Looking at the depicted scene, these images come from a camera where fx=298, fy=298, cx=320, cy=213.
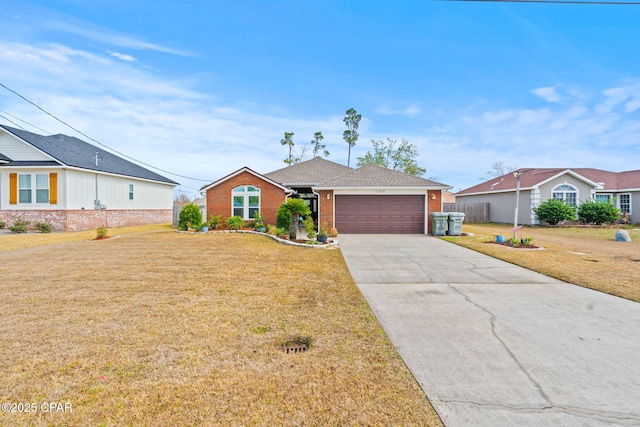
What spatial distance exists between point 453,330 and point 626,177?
102 ft

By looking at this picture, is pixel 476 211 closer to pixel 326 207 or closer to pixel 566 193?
pixel 566 193

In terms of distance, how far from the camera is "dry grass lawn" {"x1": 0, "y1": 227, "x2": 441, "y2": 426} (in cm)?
231

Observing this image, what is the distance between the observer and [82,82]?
15.2m

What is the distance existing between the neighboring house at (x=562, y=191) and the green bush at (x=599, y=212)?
1245 mm

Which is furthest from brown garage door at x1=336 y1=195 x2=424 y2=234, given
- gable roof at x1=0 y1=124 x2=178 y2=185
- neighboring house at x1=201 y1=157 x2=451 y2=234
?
gable roof at x1=0 y1=124 x2=178 y2=185

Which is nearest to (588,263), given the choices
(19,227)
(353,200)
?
(353,200)

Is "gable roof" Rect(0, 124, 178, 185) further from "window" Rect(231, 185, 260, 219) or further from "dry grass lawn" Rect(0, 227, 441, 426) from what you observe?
"dry grass lawn" Rect(0, 227, 441, 426)

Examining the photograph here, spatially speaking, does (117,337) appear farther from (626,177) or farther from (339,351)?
(626,177)

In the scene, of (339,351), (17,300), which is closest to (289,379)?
(339,351)

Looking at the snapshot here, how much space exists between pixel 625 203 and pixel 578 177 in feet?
17.4

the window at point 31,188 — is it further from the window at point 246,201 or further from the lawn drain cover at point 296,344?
the lawn drain cover at point 296,344

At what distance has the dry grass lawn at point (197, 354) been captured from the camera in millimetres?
2309

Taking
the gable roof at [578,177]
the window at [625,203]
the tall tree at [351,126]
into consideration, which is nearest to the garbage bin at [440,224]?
the gable roof at [578,177]

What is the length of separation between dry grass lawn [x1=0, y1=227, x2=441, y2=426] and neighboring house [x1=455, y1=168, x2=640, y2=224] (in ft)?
71.6
